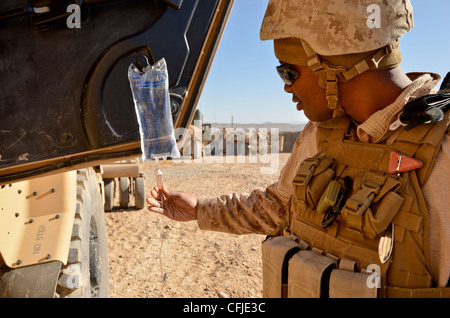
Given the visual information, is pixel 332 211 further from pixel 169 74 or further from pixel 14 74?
pixel 14 74

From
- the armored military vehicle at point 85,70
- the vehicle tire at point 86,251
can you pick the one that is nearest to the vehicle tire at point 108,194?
the vehicle tire at point 86,251

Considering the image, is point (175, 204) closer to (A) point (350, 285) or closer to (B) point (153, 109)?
(B) point (153, 109)

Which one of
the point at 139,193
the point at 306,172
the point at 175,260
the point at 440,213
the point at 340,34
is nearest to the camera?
the point at 440,213

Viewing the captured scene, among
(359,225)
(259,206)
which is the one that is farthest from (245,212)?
(359,225)

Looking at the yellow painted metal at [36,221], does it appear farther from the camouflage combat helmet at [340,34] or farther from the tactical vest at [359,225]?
the camouflage combat helmet at [340,34]

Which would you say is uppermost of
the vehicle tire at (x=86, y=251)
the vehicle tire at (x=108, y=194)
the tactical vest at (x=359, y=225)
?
the tactical vest at (x=359, y=225)

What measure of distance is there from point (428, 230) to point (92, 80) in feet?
4.07

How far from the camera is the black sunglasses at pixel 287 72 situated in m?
1.66

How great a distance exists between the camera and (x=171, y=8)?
1386 mm

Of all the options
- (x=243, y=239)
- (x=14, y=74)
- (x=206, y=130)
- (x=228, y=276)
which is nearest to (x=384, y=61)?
(x=14, y=74)

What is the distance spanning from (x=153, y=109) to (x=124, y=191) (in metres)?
6.27

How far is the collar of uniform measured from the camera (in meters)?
1.47

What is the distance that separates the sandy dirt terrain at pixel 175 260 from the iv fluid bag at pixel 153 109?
2988mm

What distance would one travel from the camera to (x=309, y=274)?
1.48 meters
